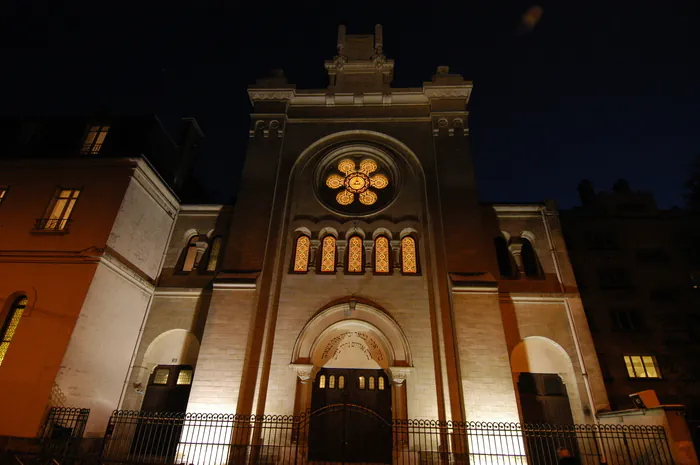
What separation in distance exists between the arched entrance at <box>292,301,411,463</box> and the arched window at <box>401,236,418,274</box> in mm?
2333

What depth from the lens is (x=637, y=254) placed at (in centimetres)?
2156

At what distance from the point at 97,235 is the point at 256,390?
808cm

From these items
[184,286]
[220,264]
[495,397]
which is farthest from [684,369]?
[184,286]

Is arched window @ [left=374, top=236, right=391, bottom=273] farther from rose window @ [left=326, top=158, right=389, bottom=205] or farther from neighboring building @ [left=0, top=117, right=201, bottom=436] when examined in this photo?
neighboring building @ [left=0, top=117, right=201, bottom=436]

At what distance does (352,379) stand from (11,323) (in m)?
12.1

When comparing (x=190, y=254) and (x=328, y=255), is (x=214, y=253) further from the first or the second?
(x=328, y=255)

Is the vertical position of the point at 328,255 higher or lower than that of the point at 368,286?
higher

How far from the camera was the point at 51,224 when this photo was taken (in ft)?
48.6

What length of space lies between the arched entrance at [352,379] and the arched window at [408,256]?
91.9 inches

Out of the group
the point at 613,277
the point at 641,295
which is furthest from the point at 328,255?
the point at 641,295

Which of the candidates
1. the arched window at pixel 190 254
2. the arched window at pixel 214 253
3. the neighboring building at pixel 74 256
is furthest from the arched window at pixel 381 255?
the neighboring building at pixel 74 256

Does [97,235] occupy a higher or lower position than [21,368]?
higher

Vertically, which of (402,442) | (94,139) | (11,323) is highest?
(94,139)

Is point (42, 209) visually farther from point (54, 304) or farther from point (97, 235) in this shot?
point (54, 304)
